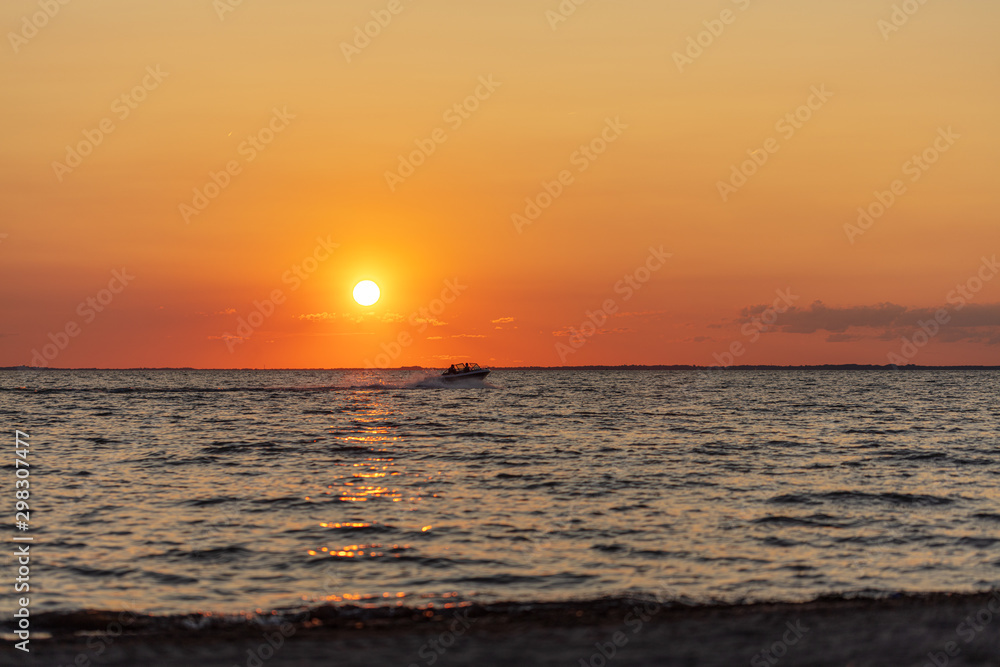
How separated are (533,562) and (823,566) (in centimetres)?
598

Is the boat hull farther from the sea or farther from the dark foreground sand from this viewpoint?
the dark foreground sand

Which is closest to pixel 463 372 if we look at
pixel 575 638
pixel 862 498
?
pixel 862 498

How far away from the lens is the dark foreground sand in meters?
11.6

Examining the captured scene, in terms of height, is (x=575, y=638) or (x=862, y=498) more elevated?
(x=575, y=638)

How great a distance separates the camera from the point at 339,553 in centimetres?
1862

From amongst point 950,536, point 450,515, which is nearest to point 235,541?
point 450,515

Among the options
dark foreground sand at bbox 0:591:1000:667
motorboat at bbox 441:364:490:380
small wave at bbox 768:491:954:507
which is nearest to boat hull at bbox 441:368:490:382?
motorboat at bbox 441:364:490:380

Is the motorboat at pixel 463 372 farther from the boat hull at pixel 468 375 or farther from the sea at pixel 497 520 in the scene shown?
the sea at pixel 497 520

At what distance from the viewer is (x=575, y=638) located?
12453mm

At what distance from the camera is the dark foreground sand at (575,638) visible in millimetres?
11555

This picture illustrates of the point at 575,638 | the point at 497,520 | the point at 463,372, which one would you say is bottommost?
the point at 575,638

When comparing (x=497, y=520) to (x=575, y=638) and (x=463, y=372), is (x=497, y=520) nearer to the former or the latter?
(x=575, y=638)

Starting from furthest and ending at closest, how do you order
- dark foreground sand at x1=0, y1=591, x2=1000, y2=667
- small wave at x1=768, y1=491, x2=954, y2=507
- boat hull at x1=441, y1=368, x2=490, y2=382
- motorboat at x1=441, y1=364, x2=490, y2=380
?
motorboat at x1=441, y1=364, x2=490, y2=380
boat hull at x1=441, y1=368, x2=490, y2=382
small wave at x1=768, y1=491, x2=954, y2=507
dark foreground sand at x1=0, y1=591, x2=1000, y2=667

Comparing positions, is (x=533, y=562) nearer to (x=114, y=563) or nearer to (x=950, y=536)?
(x=114, y=563)
